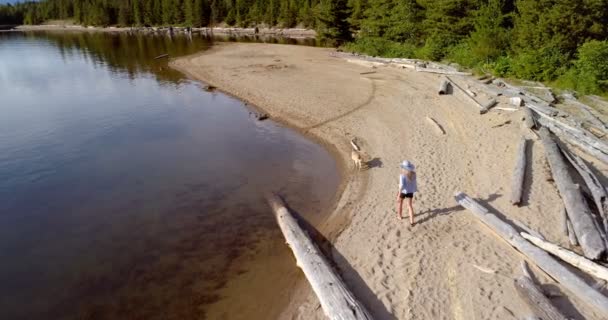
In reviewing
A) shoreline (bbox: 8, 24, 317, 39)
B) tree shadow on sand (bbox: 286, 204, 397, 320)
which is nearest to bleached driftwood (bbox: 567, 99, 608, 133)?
tree shadow on sand (bbox: 286, 204, 397, 320)

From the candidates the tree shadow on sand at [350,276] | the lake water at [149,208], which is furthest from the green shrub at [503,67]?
the tree shadow on sand at [350,276]

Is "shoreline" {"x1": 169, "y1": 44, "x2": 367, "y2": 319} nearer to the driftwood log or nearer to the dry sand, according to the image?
the dry sand

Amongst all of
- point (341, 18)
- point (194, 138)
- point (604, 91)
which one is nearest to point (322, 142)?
point (194, 138)

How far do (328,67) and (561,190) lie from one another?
26956mm

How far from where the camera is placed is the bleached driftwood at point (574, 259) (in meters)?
8.20

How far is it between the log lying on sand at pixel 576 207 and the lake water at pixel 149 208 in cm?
733

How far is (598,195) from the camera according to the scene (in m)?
11.0

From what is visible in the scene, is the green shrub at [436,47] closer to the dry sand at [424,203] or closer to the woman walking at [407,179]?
the dry sand at [424,203]

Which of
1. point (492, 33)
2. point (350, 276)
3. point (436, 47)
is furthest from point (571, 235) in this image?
point (436, 47)

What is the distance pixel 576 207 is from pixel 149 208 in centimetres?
1395

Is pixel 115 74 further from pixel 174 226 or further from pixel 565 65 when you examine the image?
pixel 565 65

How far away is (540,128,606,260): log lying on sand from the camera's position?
28.7 ft

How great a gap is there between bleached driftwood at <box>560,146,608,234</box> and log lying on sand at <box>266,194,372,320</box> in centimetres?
696

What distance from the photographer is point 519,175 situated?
41.9ft
